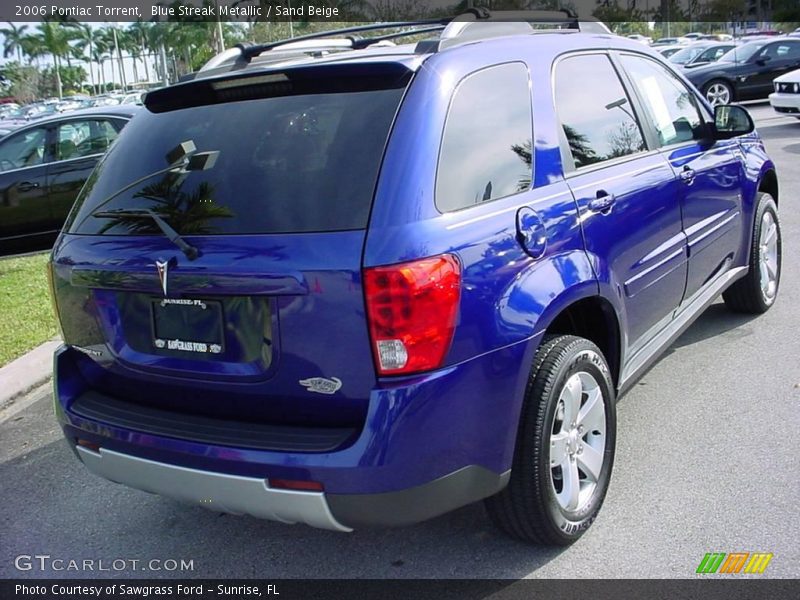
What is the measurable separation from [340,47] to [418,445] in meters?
2.04

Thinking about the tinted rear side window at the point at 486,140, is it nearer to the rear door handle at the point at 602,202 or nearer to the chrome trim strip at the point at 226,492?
the rear door handle at the point at 602,202

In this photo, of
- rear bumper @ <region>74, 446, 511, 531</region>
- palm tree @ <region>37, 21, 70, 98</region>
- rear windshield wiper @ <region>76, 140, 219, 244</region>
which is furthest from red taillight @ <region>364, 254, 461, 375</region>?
palm tree @ <region>37, 21, 70, 98</region>

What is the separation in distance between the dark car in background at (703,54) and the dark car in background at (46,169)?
56.3ft

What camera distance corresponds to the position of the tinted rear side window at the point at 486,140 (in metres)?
2.68

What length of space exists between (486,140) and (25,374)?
3.90m

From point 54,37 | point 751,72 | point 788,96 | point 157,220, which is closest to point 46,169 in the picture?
point 157,220

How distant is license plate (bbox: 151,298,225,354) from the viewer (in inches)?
104

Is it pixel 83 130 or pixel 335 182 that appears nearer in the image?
pixel 335 182

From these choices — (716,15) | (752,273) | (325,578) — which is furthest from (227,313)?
(716,15)

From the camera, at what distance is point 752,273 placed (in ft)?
17.2

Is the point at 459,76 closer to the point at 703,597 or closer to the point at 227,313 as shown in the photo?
the point at 227,313

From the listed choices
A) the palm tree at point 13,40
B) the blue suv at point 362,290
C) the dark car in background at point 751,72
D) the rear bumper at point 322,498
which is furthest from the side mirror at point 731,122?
the palm tree at point 13,40

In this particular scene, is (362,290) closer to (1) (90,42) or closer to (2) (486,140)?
(2) (486,140)

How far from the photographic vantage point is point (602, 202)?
Result: 3.28 meters
